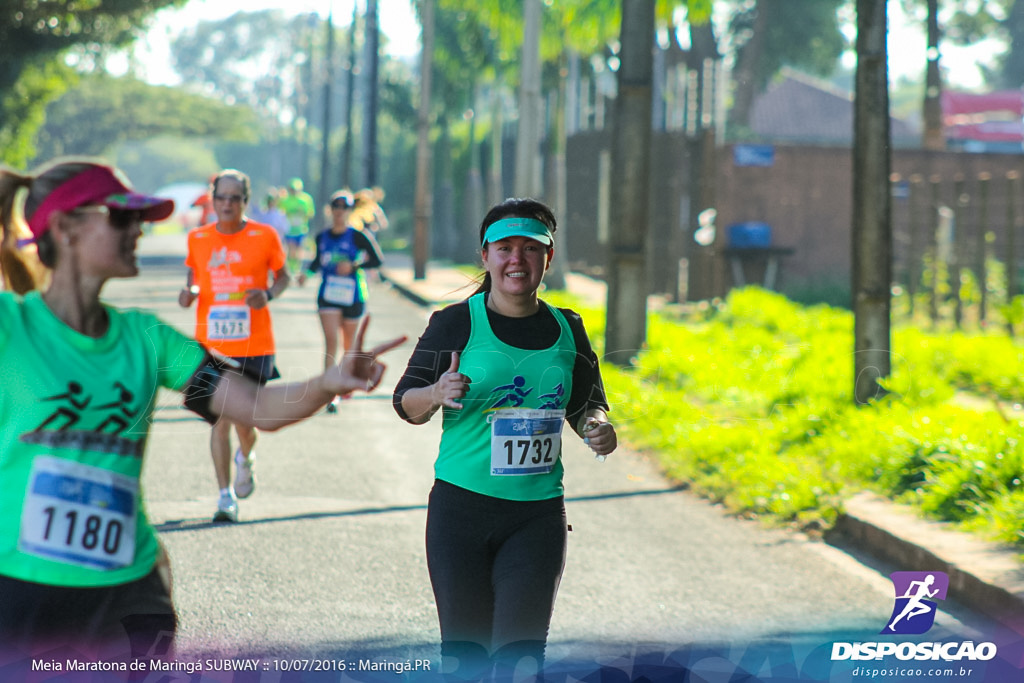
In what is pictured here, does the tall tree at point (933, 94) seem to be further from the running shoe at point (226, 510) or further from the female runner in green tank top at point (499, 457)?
the female runner in green tank top at point (499, 457)

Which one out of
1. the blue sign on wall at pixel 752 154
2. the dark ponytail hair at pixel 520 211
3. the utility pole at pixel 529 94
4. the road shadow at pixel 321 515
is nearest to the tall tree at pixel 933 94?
the blue sign on wall at pixel 752 154

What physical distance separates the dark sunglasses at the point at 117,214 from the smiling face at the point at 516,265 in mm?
1201

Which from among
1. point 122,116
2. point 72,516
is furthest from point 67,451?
point 122,116

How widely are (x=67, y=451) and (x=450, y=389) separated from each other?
43.3 inches

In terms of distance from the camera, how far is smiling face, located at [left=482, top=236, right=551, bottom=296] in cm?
407

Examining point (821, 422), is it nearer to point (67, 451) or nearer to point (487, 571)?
point (487, 571)

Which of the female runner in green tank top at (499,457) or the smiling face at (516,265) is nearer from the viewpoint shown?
the female runner in green tank top at (499,457)

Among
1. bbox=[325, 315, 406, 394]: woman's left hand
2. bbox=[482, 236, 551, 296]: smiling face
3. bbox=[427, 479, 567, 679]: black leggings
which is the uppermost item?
bbox=[482, 236, 551, 296]: smiling face

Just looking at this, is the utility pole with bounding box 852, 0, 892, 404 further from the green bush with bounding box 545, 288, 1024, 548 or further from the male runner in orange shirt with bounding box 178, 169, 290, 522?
the male runner in orange shirt with bounding box 178, 169, 290, 522

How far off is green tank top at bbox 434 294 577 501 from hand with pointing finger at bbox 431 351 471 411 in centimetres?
A: 15

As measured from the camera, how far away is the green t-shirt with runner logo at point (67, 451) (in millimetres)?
3006

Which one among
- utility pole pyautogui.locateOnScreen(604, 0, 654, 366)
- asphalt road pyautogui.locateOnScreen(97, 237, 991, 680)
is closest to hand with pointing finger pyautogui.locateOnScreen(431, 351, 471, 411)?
asphalt road pyautogui.locateOnScreen(97, 237, 991, 680)

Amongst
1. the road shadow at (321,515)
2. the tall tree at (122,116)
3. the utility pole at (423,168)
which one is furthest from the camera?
the tall tree at (122,116)

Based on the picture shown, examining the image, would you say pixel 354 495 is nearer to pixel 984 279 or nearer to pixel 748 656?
pixel 748 656
